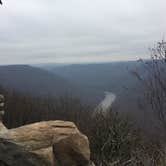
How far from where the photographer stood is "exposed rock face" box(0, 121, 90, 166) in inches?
320

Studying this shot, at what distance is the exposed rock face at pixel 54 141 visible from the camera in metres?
8.12

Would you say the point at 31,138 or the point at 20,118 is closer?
the point at 31,138

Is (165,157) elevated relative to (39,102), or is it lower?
elevated

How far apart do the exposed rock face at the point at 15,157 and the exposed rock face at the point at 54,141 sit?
78 mm

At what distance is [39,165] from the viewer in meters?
8.00

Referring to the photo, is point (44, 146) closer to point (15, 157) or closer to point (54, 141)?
point (54, 141)

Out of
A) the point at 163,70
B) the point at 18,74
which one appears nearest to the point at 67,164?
the point at 163,70

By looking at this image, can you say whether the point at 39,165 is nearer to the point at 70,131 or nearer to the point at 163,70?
the point at 70,131

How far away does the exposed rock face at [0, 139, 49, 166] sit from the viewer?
26.2 ft

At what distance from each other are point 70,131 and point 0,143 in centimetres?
134

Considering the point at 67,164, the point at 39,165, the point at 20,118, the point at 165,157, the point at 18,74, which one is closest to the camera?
the point at 165,157

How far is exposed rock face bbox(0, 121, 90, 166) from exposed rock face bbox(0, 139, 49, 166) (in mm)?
78

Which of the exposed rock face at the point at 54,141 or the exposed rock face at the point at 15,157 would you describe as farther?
the exposed rock face at the point at 54,141

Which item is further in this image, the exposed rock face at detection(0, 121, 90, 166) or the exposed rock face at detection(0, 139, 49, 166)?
the exposed rock face at detection(0, 121, 90, 166)
